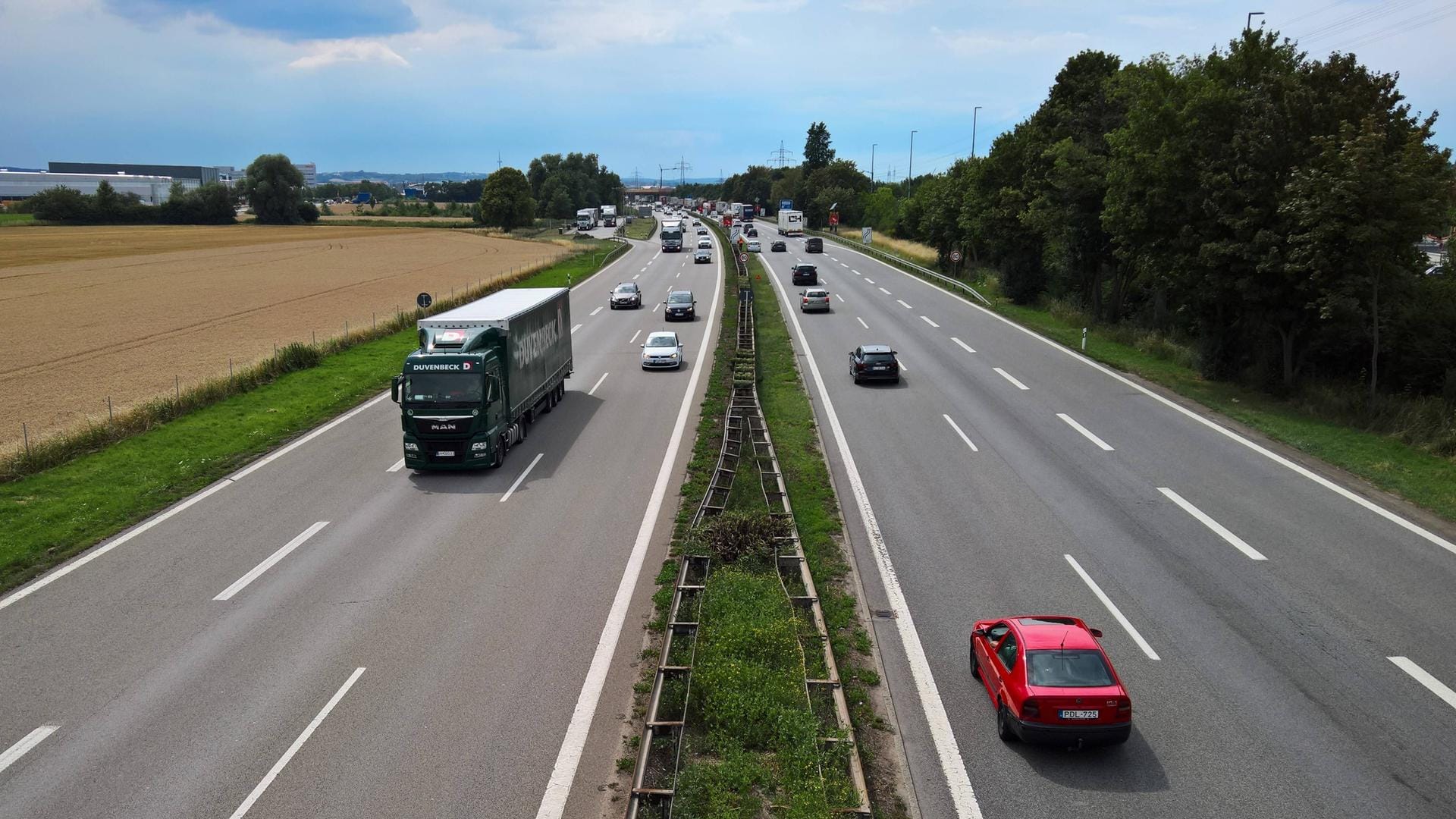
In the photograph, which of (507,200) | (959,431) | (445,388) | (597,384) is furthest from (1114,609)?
(507,200)

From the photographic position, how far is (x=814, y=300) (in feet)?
157

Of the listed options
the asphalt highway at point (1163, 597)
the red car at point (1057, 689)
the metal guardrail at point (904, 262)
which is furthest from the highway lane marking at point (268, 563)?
the metal guardrail at point (904, 262)

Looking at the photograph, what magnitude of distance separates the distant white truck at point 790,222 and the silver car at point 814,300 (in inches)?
2658

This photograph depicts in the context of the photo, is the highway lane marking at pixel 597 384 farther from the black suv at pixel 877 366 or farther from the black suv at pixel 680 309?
the black suv at pixel 680 309

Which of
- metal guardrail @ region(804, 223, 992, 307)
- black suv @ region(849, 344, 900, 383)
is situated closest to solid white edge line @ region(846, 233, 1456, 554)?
black suv @ region(849, 344, 900, 383)

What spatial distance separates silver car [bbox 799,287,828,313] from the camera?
157ft

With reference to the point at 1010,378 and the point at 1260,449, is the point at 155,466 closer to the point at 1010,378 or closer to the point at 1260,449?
the point at 1010,378

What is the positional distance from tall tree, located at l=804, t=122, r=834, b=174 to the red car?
175m

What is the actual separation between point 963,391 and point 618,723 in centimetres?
2082

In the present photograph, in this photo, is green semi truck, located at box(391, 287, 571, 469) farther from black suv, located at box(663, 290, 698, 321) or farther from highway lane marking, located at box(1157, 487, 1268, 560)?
black suv, located at box(663, 290, 698, 321)

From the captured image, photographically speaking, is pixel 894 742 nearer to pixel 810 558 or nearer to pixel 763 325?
pixel 810 558

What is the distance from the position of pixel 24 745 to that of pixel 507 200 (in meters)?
139

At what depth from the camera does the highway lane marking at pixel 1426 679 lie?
11734mm

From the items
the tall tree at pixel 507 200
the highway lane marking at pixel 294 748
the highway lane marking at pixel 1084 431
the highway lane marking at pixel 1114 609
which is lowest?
the highway lane marking at pixel 294 748
